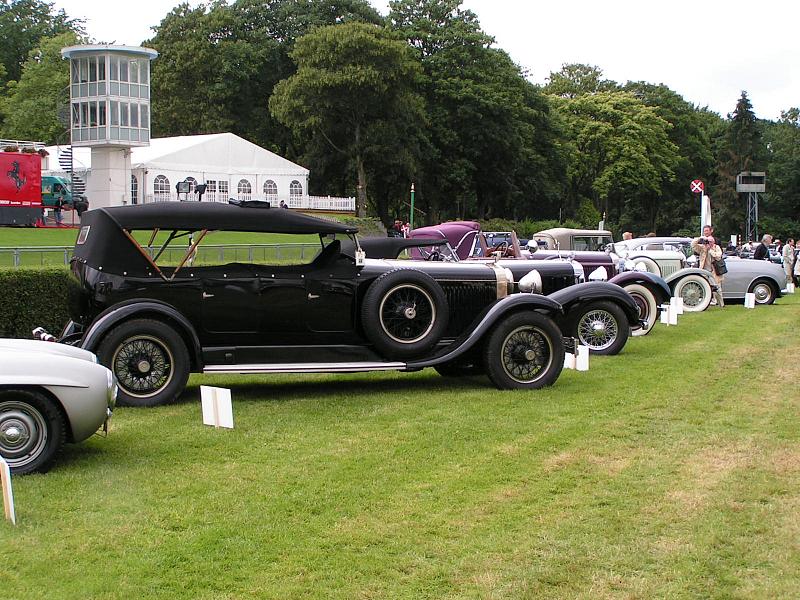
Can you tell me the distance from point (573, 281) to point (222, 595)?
396 inches

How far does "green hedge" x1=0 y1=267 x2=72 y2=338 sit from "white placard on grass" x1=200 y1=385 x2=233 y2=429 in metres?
5.03

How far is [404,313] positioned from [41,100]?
65.3 meters

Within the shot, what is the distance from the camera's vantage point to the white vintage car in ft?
21.3

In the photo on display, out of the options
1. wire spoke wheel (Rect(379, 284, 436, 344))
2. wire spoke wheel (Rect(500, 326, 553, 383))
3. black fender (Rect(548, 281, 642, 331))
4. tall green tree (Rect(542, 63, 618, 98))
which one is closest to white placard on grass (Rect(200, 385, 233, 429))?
wire spoke wheel (Rect(379, 284, 436, 344))

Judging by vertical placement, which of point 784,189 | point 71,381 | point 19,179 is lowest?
point 71,381

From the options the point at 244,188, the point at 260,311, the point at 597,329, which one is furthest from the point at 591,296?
the point at 244,188

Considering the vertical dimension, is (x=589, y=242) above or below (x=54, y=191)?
below

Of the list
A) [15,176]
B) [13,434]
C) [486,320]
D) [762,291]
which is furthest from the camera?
[15,176]

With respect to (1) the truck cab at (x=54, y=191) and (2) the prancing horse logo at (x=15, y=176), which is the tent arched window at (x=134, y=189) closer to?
(1) the truck cab at (x=54, y=191)

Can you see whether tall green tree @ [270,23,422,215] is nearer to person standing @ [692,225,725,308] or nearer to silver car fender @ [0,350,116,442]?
person standing @ [692,225,725,308]

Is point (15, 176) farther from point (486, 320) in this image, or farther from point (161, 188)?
point (486, 320)

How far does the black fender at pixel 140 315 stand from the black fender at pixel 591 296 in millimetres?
5406

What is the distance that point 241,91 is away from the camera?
6312cm

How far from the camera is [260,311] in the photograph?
9.74 m
